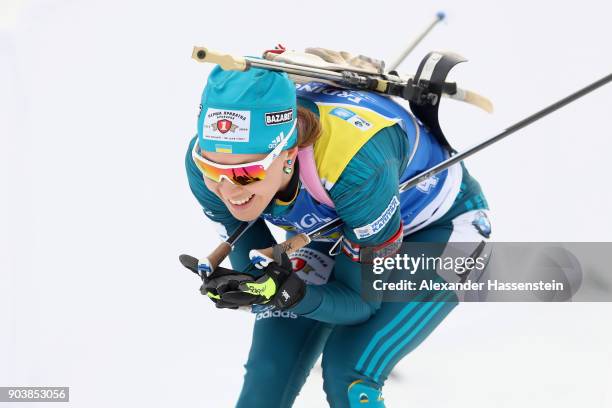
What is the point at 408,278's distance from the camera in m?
3.47

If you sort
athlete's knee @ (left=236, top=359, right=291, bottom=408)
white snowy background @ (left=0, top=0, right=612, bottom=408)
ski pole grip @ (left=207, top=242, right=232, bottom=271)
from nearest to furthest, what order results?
ski pole grip @ (left=207, top=242, right=232, bottom=271), athlete's knee @ (left=236, top=359, right=291, bottom=408), white snowy background @ (left=0, top=0, right=612, bottom=408)

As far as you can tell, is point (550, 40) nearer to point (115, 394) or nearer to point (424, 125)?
point (424, 125)

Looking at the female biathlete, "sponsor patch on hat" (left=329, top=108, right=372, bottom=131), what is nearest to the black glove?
the female biathlete

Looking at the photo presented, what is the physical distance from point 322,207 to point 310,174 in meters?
0.18

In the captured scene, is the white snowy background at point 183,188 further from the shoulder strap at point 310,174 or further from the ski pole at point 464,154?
the shoulder strap at point 310,174

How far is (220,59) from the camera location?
2.70 metres

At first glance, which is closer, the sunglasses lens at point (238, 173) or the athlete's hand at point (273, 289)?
the sunglasses lens at point (238, 173)

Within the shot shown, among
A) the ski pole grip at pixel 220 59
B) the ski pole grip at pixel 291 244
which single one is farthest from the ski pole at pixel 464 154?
the ski pole grip at pixel 220 59

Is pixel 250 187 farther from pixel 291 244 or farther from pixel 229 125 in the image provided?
pixel 291 244

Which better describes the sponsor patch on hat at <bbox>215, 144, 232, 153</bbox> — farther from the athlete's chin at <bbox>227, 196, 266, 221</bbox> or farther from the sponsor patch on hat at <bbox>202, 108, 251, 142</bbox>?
the athlete's chin at <bbox>227, 196, 266, 221</bbox>

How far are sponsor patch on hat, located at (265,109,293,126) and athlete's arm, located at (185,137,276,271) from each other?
0.43 m

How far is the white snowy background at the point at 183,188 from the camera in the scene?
164 inches

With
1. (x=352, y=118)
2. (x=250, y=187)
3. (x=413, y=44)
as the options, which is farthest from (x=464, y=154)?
(x=250, y=187)

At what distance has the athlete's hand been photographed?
2.92 meters
